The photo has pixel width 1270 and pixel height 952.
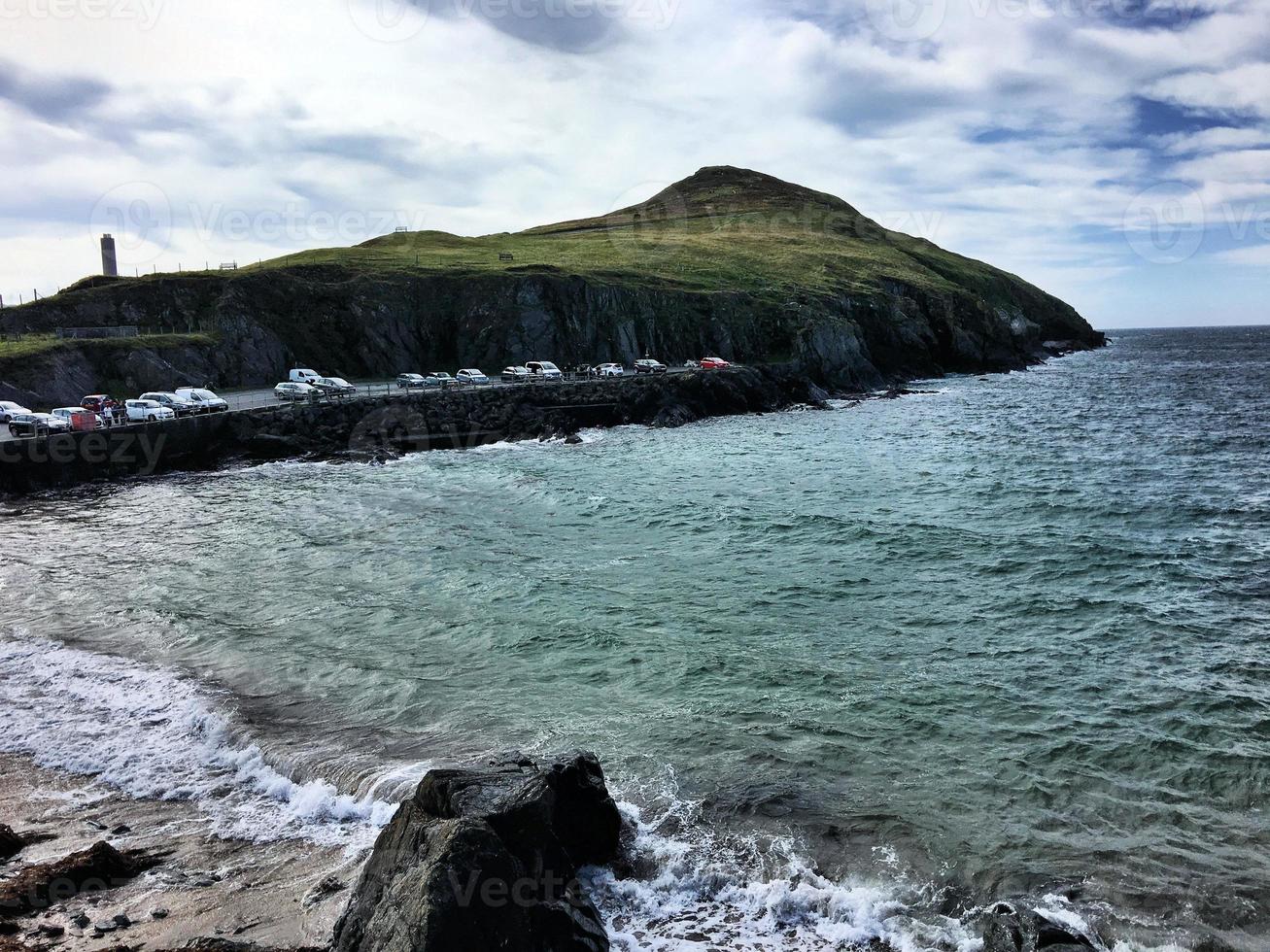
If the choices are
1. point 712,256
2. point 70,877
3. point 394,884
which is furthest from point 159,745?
point 712,256

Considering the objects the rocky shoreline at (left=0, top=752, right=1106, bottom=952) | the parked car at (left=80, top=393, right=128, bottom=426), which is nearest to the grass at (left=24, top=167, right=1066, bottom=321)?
the parked car at (left=80, top=393, right=128, bottom=426)

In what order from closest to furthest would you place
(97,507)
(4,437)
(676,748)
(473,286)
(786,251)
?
1. (676,748)
2. (97,507)
3. (4,437)
4. (473,286)
5. (786,251)

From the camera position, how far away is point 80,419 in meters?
49.1

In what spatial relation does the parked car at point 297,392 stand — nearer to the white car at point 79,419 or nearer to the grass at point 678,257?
the white car at point 79,419

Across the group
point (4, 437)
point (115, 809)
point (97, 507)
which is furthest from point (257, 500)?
point (115, 809)

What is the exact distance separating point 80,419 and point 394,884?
164 feet

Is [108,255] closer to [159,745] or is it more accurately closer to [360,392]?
[360,392]

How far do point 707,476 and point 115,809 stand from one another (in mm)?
35416

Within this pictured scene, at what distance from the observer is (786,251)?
147 meters

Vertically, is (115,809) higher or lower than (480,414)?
lower

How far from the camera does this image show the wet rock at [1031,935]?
10.5m

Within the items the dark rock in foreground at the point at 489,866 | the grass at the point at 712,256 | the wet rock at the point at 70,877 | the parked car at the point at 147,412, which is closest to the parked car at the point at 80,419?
the parked car at the point at 147,412

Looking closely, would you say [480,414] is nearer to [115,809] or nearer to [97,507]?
[97,507]

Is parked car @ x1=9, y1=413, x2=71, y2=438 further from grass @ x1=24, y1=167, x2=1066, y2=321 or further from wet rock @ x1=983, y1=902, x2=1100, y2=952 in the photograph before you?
wet rock @ x1=983, y1=902, x2=1100, y2=952
